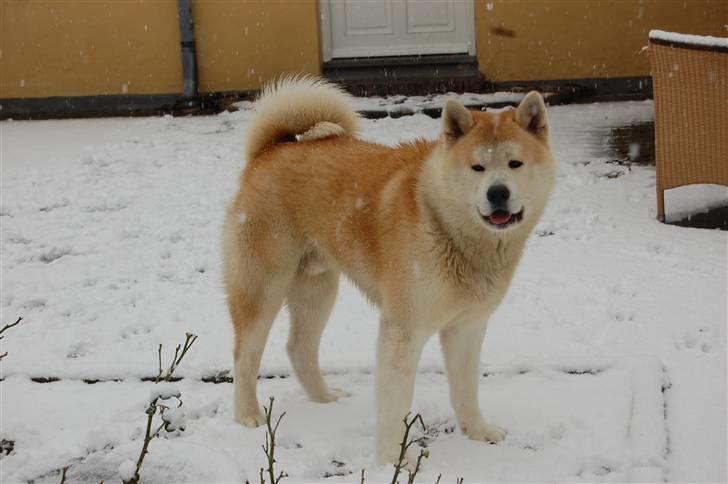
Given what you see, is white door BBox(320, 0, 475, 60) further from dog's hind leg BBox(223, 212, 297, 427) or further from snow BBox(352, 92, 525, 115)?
dog's hind leg BBox(223, 212, 297, 427)

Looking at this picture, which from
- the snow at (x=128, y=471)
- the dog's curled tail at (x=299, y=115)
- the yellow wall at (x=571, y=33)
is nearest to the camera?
the snow at (x=128, y=471)

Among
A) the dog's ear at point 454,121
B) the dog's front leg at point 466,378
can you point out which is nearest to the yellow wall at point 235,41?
the dog's front leg at point 466,378

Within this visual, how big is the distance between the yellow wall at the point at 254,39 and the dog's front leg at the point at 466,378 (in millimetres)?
6671

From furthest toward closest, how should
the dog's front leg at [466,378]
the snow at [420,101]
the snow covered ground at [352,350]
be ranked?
1. the snow at [420,101]
2. the dog's front leg at [466,378]
3. the snow covered ground at [352,350]

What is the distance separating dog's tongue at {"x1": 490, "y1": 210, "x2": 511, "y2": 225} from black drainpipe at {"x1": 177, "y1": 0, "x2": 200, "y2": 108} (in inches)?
282

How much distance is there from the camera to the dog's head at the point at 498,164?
117 inches

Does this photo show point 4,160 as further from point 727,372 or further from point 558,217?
point 727,372

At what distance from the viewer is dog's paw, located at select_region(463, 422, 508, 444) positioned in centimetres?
348

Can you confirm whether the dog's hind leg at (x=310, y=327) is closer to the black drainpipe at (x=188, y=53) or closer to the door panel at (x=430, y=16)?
the black drainpipe at (x=188, y=53)

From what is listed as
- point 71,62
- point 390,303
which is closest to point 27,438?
point 390,303

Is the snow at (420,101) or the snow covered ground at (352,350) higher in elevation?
the snow at (420,101)

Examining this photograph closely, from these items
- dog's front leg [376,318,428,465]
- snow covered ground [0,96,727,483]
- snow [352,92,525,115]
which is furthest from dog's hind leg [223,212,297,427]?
snow [352,92,525,115]

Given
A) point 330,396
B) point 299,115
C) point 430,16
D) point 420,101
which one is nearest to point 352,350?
point 330,396

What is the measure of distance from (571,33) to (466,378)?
22.0 ft
